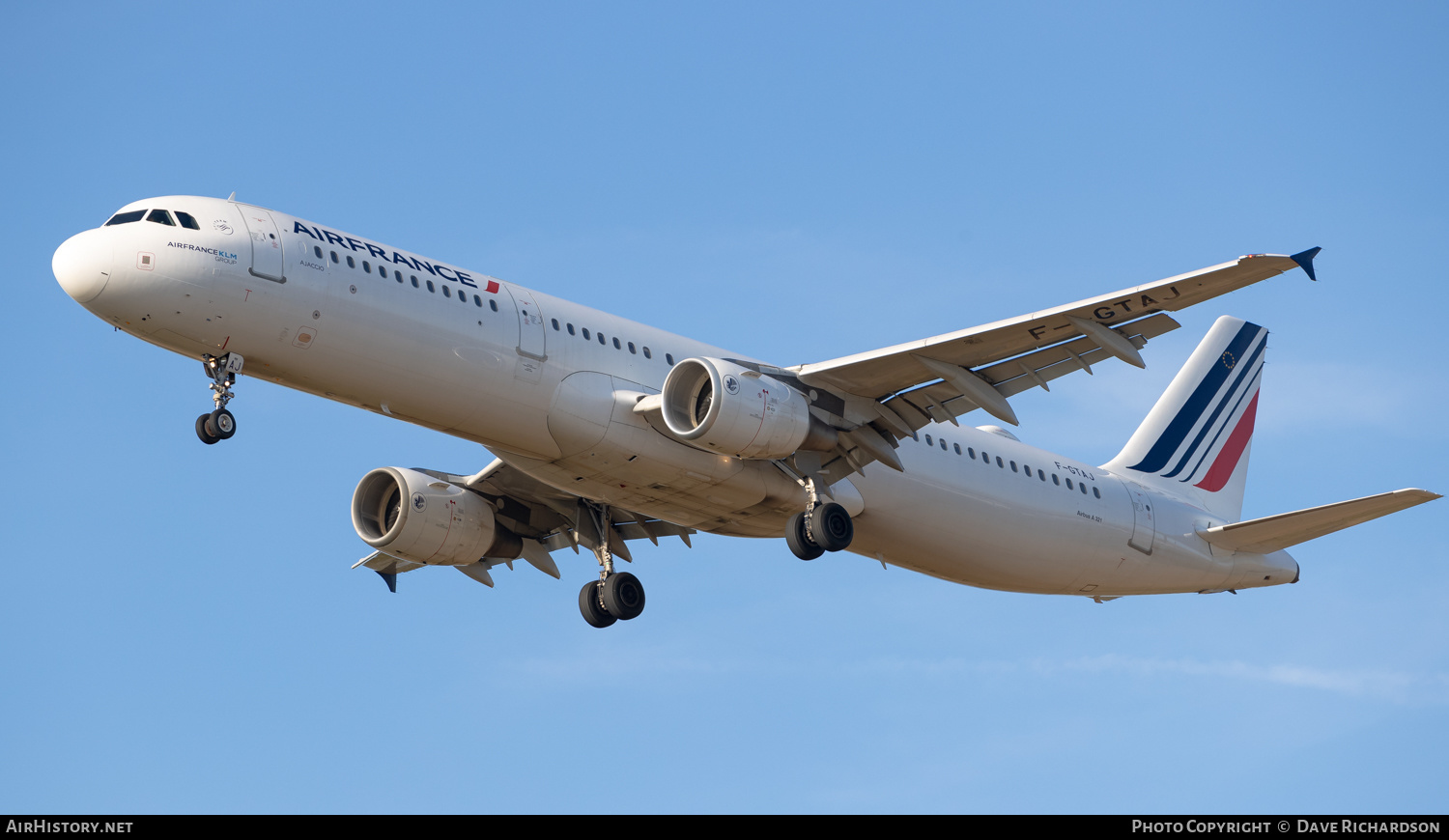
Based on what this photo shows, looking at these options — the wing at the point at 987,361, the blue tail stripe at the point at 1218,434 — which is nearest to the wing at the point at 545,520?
the wing at the point at 987,361

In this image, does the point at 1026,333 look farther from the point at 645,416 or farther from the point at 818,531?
the point at 645,416

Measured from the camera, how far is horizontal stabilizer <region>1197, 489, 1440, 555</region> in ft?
100

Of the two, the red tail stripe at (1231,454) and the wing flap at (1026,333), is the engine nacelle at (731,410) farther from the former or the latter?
the red tail stripe at (1231,454)

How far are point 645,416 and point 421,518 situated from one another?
749 cm

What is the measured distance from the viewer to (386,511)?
35062mm

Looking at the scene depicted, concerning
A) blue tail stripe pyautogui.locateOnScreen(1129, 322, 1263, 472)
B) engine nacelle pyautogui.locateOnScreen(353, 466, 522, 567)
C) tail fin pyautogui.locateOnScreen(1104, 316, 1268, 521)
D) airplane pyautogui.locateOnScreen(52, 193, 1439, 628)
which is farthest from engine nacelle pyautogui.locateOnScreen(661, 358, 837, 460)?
blue tail stripe pyautogui.locateOnScreen(1129, 322, 1263, 472)

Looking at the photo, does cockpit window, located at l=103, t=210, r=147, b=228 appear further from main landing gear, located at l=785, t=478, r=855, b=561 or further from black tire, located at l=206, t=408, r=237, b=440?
main landing gear, located at l=785, t=478, r=855, b=561

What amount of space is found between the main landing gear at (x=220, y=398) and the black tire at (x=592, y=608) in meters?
10.1

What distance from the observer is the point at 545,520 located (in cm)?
3600

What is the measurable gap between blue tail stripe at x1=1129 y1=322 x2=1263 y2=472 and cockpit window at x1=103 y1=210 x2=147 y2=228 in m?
23.3

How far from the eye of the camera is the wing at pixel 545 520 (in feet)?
115
